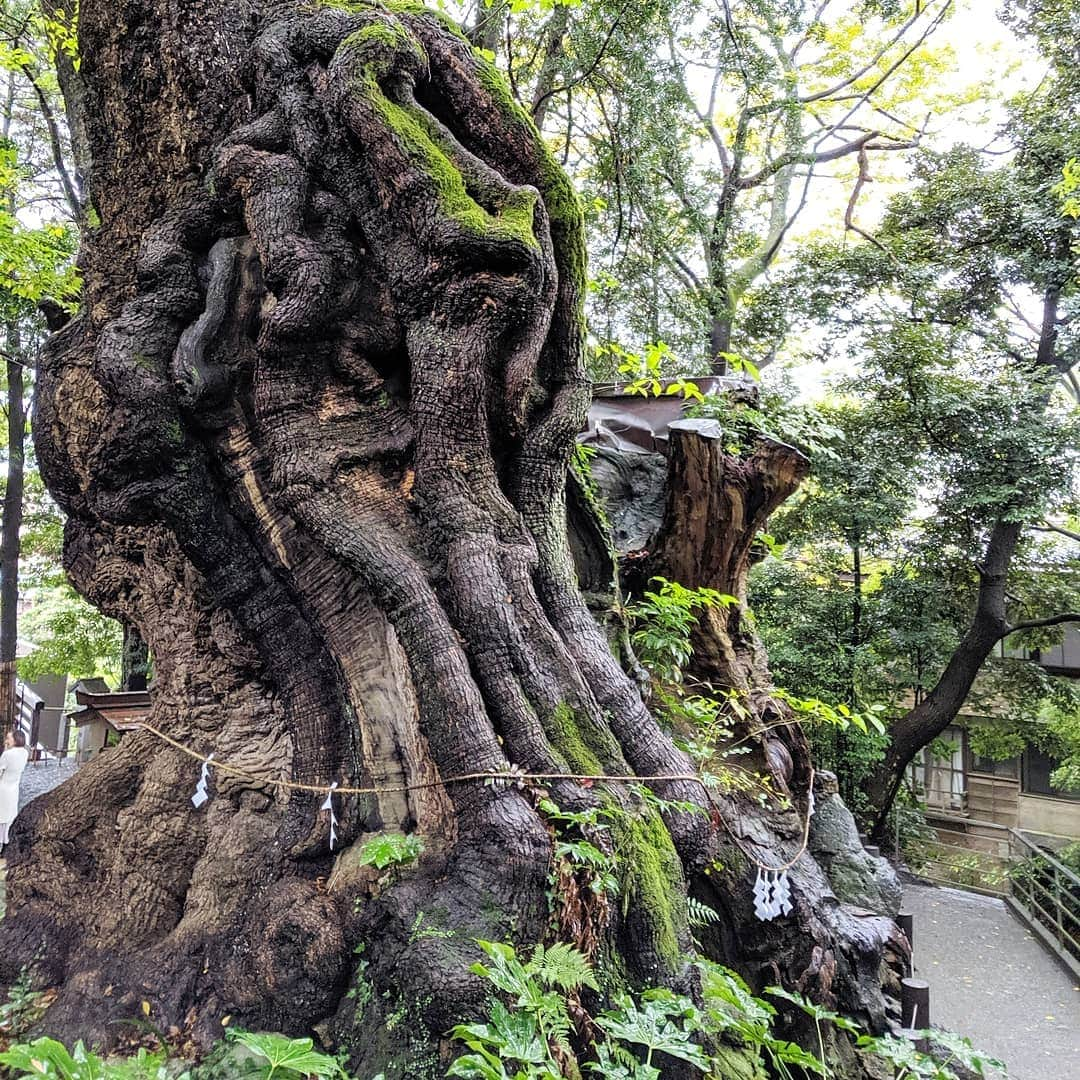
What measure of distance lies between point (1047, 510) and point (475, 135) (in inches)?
386

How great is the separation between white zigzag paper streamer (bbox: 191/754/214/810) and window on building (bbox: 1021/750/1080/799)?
56.8 feet

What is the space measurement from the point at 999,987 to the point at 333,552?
8969 millimetres

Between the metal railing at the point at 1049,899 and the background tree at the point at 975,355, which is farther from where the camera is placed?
the background tree at the point at 975,355

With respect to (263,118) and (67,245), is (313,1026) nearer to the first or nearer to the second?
(263,118)

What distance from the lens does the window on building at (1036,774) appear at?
16094 millimetres

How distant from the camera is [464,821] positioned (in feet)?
8.87

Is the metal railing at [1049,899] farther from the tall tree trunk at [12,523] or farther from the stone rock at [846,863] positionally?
the tall tree trunk at [12,523]

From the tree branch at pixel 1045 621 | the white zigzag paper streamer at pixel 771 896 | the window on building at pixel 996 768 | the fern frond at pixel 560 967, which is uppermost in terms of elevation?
the tree branch at pixel 1045 621

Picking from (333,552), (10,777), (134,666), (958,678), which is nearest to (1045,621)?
(958,678)

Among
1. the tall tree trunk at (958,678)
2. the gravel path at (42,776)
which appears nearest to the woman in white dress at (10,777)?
the gravel path at (42,776)

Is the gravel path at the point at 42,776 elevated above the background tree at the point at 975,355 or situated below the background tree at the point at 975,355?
below

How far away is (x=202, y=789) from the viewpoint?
345 cm

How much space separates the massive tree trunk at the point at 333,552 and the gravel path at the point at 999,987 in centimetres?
420

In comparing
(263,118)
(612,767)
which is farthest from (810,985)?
(263,118)
